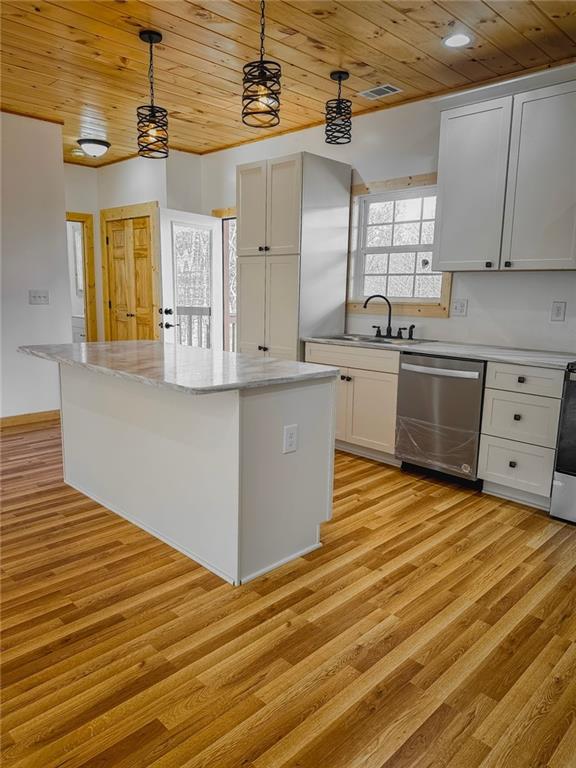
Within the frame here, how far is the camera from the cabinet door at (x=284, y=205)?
4.08 meters

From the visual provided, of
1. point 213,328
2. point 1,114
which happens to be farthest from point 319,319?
point 1,114

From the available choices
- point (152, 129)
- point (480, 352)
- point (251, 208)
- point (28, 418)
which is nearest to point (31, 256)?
point (28, 418)

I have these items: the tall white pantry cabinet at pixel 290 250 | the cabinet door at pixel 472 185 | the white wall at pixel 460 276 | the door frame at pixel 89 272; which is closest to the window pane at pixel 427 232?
the white wall at pixel 460 276

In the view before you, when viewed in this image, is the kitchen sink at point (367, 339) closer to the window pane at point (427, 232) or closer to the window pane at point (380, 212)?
the window pane at point (427, 232)

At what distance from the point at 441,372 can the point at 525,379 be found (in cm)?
52

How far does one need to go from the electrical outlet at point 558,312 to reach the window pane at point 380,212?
5.12 feet

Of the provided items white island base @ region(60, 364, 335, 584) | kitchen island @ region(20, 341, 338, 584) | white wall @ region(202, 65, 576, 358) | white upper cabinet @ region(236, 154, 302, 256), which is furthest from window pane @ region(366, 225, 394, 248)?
white island base @ region(60, 364, 335, 584)

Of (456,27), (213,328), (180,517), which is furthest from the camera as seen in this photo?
(213,328)

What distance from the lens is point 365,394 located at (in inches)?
156

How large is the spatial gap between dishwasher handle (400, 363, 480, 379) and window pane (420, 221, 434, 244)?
118cm

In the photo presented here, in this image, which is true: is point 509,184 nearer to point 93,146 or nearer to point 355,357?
point 355,357

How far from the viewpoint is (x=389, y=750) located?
151 centimetres

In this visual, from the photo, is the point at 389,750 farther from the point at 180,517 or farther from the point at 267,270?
the point at 267,270

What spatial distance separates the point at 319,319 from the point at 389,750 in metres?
3.33
